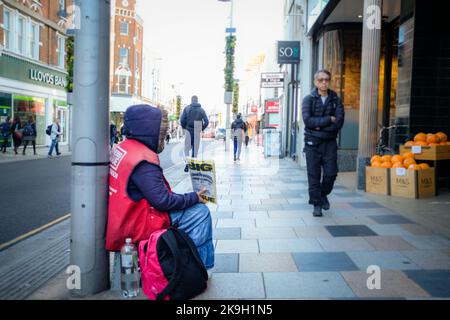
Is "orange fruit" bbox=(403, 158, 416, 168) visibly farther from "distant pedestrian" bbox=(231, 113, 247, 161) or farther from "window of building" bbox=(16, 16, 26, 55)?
"window of building" bbox=(16, 16, 26, 55)

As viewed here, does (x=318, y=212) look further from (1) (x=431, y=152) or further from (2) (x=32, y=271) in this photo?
(2) (x=32, y=271)

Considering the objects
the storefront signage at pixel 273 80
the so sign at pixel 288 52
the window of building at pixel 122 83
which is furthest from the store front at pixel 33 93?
the window of building at pixel 122 83

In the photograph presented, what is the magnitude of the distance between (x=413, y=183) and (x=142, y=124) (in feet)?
19.7

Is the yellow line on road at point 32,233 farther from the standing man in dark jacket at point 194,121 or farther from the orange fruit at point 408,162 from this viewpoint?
the orange fruit at point 408,162

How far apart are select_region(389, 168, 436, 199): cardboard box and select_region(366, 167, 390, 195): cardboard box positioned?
105 millimetres

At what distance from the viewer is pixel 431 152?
8211mm

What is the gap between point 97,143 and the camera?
128 inches

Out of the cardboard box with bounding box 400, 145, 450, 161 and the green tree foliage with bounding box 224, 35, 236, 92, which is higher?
the green tree foliage with bounding box 224, 35, 236, 92

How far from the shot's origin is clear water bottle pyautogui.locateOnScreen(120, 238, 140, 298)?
3279 mm

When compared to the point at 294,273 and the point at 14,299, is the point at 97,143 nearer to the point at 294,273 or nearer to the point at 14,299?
the point at 14,299

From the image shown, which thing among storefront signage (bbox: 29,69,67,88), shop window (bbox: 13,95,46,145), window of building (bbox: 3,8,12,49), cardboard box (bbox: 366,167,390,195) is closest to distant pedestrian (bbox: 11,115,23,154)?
shop window (bbox: 13,95,46,145)

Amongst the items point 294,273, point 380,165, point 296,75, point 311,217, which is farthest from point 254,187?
point 296,75

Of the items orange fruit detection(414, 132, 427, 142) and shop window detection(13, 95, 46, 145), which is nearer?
orange fruit detection(414, 132, 427, 142)

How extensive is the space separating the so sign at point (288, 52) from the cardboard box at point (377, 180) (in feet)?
31.8
